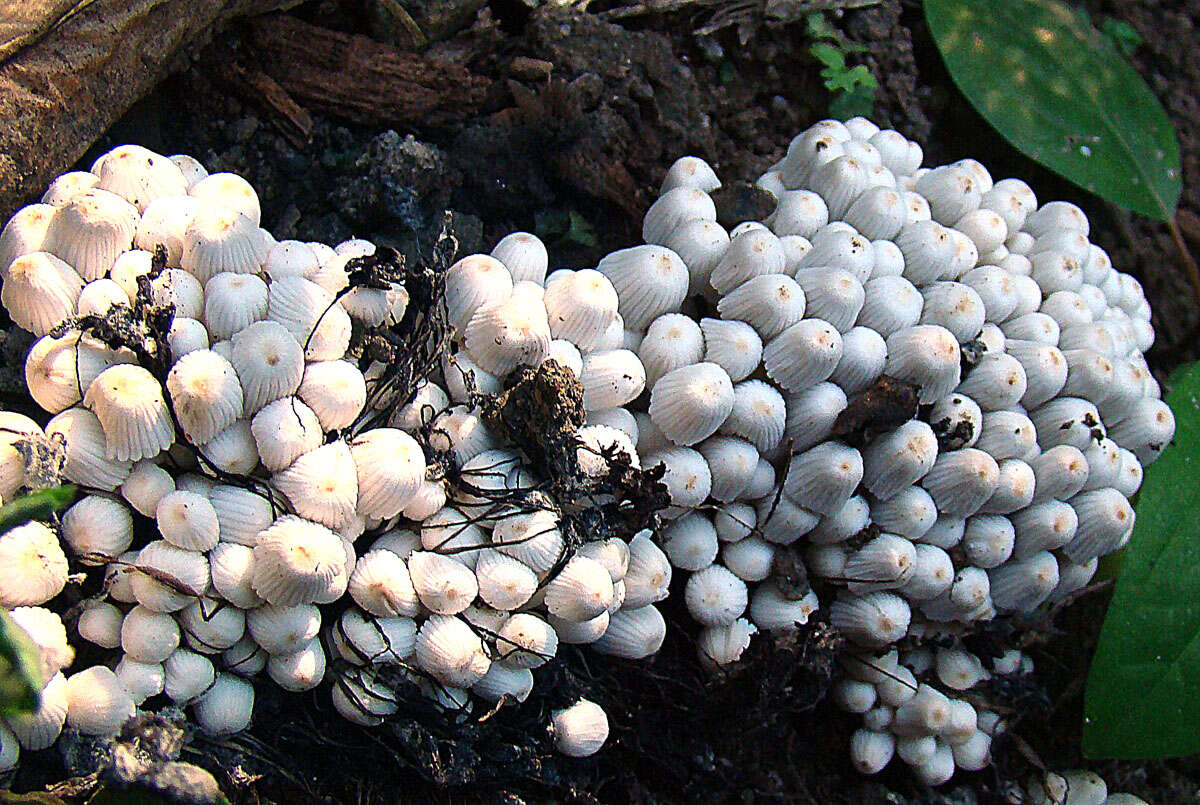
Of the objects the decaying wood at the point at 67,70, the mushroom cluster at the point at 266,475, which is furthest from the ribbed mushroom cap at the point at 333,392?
the decaying wood at the point at 67,70

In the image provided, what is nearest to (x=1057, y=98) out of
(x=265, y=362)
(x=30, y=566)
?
(x=265, y=362)

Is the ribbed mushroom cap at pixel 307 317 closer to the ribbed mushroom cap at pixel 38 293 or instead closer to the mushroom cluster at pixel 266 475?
the mushroom cluster at pixel 266 475

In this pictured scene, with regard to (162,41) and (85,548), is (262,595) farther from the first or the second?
(162,41)

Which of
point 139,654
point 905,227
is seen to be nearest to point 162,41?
point 139,654

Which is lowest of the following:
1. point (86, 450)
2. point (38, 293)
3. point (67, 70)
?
point (86, 450)

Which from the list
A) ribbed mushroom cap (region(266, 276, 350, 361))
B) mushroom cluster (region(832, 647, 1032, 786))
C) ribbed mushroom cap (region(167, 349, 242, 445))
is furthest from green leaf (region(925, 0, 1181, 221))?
ribbed mushroom cap (region(167, 349, 242, 445))

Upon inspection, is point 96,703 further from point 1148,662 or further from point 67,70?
point 1148,662

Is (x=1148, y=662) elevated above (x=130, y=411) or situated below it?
below

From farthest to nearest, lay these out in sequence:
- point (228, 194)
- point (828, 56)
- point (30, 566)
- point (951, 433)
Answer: point (828, 56) → point (951, 433) → point (228, 194) → point (30, 566)
